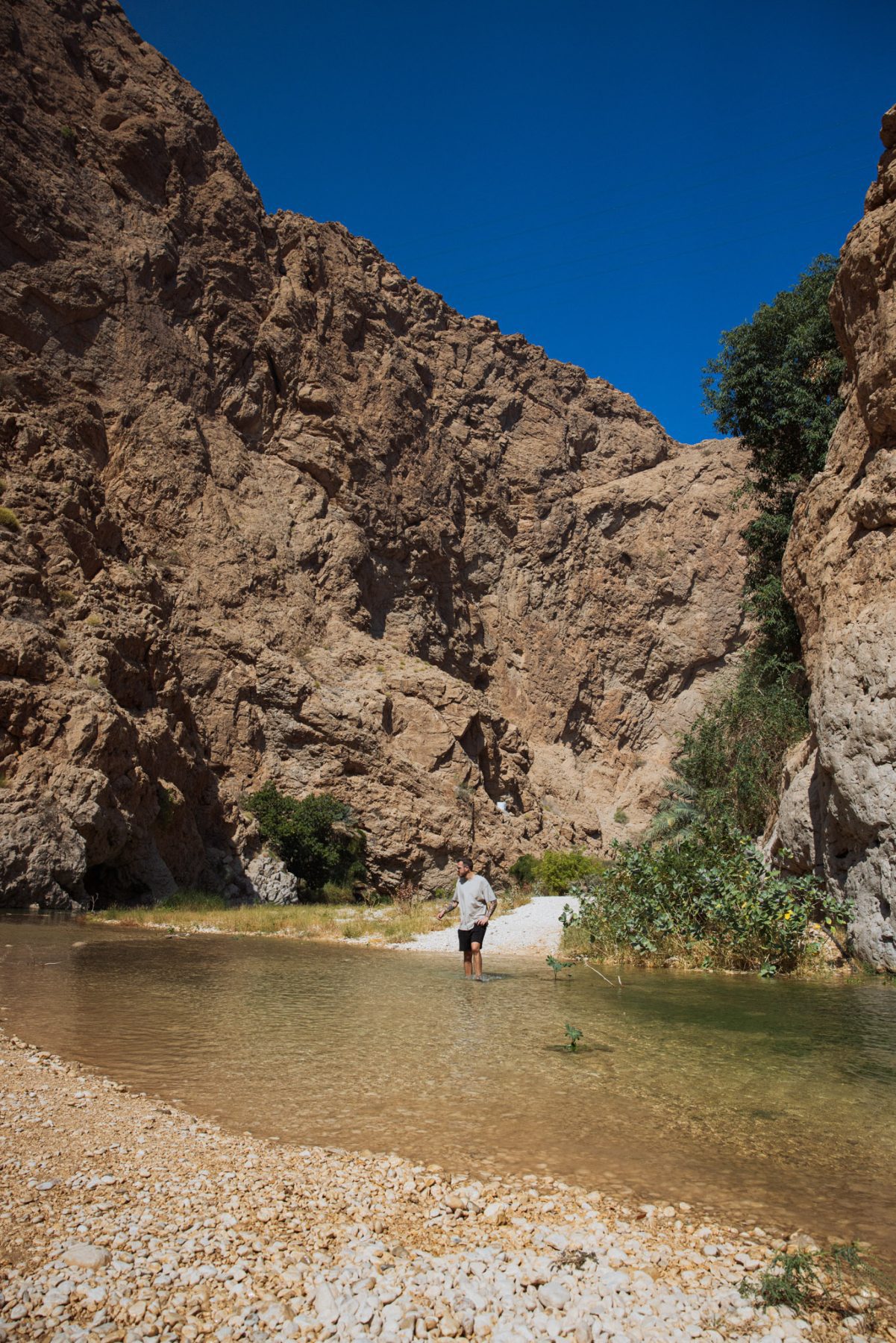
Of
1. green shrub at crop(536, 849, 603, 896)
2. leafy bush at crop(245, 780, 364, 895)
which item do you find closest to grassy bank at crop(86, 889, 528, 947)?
leafy bush at crop(245, 780, 364, 895)

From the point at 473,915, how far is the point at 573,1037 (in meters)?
4.29

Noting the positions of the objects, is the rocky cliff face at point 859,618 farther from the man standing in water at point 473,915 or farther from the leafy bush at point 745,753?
the man standing in water at point 473,915

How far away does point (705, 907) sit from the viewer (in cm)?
1211

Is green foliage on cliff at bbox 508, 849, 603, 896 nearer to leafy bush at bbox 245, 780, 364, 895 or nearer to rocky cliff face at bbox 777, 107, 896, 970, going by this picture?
leafy bush at bbox 245, 780, 364, 895

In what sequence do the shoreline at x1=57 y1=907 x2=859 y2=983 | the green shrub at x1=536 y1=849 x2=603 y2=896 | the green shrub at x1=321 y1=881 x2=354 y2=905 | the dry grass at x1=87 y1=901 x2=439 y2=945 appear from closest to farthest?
the shoreline at x1=57 y1=907 x2=859 y2=983, the dry grass at x1=87 y1=901 x2=439 y2=945, the green shrub at x1=321 y1=881 x2=354 y2=905, the green shrub at x1=536 y1=849 x2=603 y2=896

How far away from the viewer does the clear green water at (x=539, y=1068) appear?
4.13 m

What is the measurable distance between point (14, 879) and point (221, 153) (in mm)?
32681

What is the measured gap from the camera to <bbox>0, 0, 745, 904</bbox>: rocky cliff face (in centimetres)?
2108

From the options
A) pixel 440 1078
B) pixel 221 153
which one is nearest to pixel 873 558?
pixel 440 1078

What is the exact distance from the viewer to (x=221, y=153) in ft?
120

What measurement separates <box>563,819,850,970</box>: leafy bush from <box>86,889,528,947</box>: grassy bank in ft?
14.3

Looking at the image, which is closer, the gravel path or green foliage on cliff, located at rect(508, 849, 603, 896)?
the gravel path

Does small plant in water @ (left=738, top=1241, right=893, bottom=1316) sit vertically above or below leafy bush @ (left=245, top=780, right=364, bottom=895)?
below

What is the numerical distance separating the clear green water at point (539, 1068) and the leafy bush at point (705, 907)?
4.24ft
